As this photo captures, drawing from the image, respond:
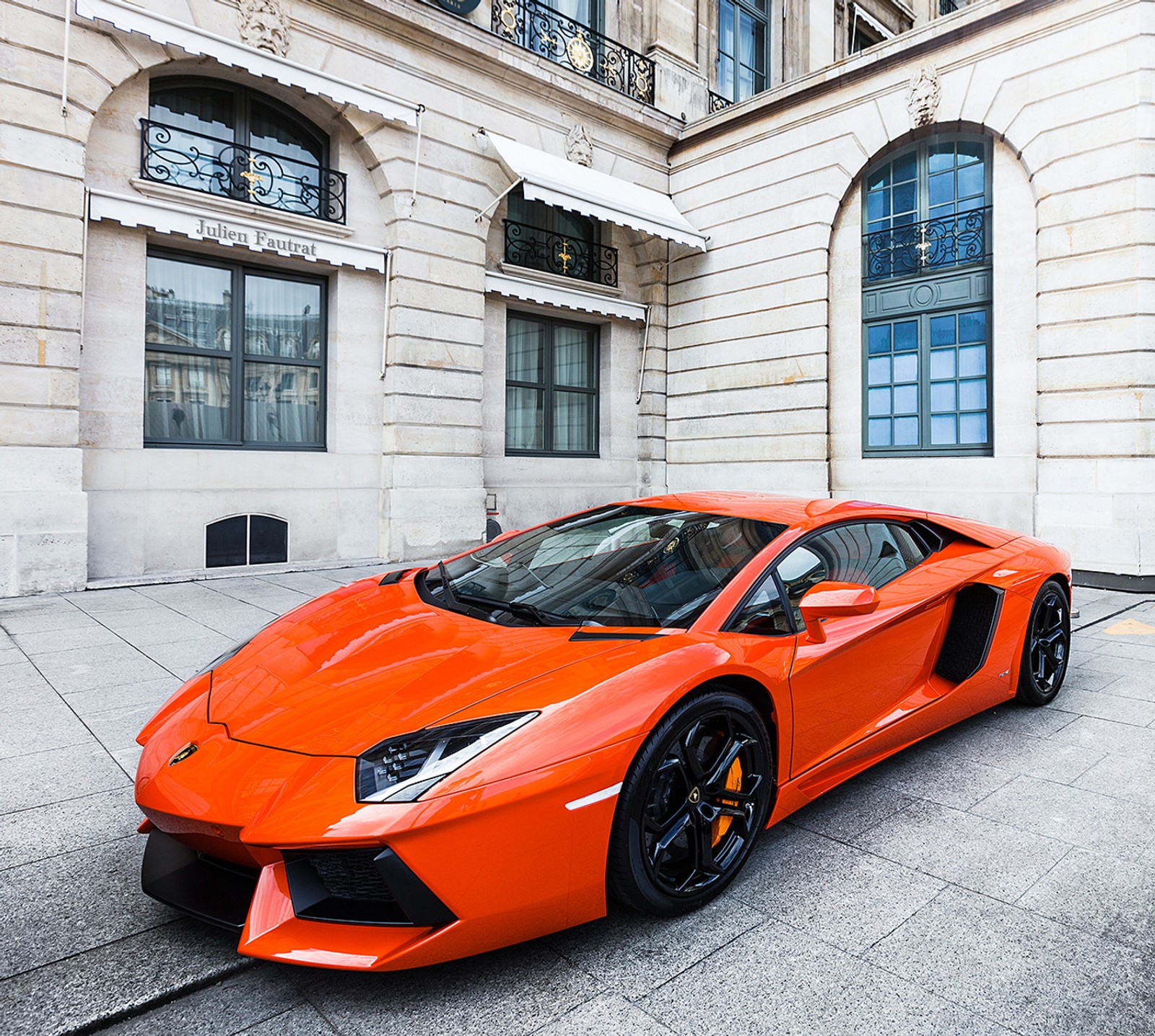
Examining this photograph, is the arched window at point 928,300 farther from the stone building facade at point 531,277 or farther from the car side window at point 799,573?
the car side window at point 799,573

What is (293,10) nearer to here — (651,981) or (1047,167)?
(1047,167)

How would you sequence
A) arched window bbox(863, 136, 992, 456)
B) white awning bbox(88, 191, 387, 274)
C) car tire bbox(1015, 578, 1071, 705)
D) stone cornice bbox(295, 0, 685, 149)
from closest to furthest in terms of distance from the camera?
1. car tire bbox(1015, 578, 1071, 705)
2. white awning bbox(88, 191, 387, 274)
3. stone cornice bbox(295, 0, 685, 149)
4. arched window bbox(863, 136, 992, 456)

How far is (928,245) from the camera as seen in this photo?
10.9 meters

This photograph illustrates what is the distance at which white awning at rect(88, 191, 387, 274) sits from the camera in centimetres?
818

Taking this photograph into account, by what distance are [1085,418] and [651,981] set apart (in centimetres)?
927

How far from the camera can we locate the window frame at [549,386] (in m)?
12.3

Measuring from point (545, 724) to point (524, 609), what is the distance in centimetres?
79

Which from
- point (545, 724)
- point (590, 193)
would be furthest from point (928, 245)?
point (545, 724)

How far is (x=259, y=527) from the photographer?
9.56 m

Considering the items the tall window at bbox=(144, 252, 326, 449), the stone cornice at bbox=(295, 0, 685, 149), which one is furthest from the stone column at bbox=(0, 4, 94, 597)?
the stone cornice at bbox=(295, 0, 685, 149)

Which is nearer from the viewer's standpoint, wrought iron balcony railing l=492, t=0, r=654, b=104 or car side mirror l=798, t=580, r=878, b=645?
car side mirror l=798, t=580, r=878, b=645

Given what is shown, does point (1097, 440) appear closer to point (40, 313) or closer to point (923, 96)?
point (923, 96)

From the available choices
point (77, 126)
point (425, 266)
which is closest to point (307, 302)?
point (425, 266)

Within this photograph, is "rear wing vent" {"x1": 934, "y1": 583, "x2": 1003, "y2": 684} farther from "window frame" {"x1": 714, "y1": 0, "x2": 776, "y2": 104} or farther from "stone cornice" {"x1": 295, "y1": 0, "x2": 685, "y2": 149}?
"window frame" {"x1": 714, "y1": 0, "x2": 776, "y2": 104}
